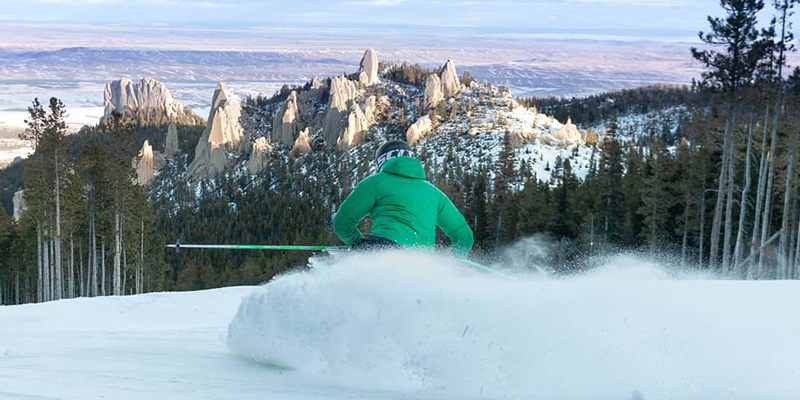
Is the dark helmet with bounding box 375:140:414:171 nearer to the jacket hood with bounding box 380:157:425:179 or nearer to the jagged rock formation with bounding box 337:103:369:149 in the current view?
the jacket hood with bounding box 380:157:425:179

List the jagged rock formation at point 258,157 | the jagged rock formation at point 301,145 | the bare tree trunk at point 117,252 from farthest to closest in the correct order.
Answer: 1. the jagged rock formation at point 301,145
2. the jagged rock formation at point 258,157
3. the bare tree trunk at point 117,252

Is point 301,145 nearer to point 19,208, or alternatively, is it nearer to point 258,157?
point 258,157

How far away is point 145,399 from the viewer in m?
4.21

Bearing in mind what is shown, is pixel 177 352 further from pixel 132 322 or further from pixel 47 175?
pixel 47 175

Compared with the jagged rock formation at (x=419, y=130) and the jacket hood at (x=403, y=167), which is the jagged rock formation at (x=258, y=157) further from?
the jacket hood at (x=403, y=167)

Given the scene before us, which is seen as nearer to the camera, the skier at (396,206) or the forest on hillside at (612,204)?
the skier at (396,206)

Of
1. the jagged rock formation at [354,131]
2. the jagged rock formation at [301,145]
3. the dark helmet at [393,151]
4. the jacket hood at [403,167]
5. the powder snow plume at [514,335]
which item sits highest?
the dark helmet at [393,151]

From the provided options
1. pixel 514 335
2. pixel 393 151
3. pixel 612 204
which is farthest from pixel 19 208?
pixel 514 335

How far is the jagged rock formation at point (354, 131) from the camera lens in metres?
191

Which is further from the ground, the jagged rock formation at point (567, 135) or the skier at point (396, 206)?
the skier at point (396, 206)

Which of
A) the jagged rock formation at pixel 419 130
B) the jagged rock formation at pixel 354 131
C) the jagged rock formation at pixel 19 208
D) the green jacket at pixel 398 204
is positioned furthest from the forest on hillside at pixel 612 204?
the jagged rock formation at pixel 354 131

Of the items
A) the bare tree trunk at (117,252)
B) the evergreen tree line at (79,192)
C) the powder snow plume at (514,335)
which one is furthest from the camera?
the evergreen tree line at (79,192)

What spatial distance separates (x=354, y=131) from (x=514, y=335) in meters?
191

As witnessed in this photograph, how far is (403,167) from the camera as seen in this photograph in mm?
5508
